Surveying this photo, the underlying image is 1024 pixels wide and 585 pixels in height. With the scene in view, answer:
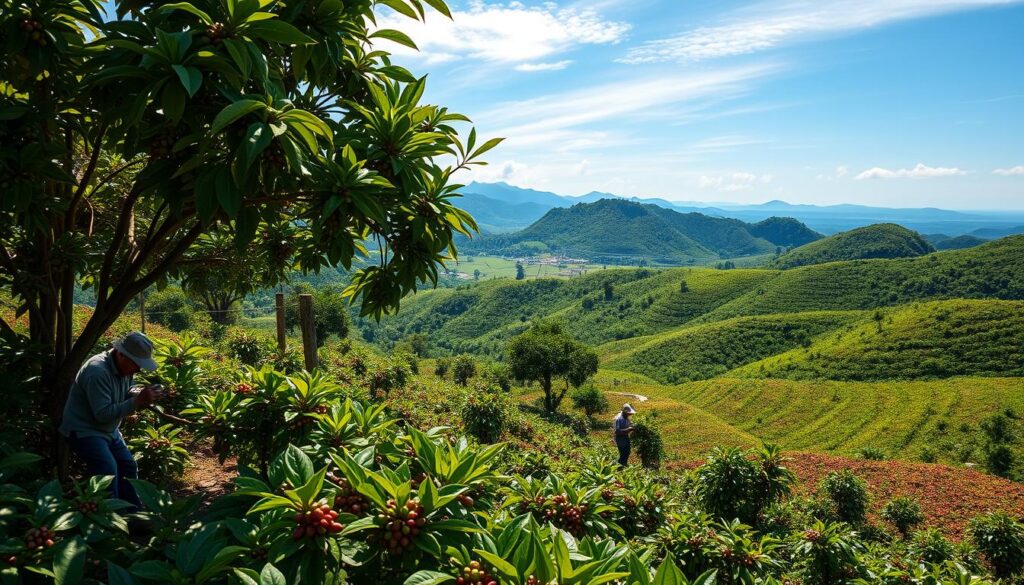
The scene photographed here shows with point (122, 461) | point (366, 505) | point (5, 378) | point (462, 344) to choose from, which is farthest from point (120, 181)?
point (462, 344)

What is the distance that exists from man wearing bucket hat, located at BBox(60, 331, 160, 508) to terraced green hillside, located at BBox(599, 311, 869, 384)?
76897 mm

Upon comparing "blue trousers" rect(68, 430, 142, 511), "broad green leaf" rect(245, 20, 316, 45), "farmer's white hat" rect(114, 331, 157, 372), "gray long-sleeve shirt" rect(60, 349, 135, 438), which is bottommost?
"blue trousers" rect(68, 430, 142, 511)

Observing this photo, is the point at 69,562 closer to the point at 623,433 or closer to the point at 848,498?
the point at 623,433

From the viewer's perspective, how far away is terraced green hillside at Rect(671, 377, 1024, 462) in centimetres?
4178

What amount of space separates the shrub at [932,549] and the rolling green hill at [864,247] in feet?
567

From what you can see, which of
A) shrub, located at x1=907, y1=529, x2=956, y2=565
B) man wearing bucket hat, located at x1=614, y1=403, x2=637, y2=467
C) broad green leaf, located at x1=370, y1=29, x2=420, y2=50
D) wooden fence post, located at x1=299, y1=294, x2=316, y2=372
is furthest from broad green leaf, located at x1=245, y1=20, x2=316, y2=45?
shrub, located at x1=907, y1=529, x2=956, y2=565

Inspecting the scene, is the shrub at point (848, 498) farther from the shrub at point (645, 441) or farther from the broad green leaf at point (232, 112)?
the broad green leaf at point (232, 112)

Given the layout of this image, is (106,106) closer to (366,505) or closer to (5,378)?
(366,505)

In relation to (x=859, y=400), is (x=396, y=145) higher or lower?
higher

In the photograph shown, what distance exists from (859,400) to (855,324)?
2796 centimetres

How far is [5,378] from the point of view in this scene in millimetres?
3730

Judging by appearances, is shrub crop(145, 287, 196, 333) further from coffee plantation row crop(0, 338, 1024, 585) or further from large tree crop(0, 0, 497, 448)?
large tree crop(0, 0, 497, 448)

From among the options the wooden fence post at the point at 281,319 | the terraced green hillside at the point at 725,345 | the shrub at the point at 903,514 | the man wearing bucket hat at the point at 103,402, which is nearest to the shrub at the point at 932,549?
the shrub at the point at 903,514

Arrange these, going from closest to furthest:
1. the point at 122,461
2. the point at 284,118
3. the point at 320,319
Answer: the point at 284,118 → the point at 122,461 → the point at 320,319
